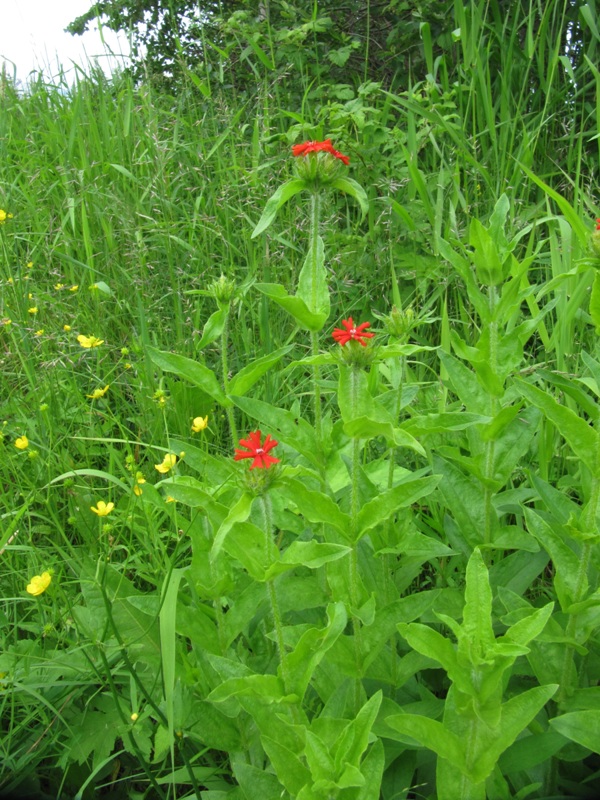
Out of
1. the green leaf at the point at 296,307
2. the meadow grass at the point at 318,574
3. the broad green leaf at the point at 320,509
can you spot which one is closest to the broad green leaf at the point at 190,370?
the meadow grass at the point at 318,574

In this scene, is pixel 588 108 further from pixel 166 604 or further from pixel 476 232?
pixel 166 604

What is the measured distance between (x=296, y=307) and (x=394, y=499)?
0.37 meters

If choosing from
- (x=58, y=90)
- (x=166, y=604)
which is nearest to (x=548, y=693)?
(x=166, y=604)

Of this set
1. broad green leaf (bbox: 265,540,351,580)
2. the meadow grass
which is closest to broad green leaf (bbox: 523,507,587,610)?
the meadow grass

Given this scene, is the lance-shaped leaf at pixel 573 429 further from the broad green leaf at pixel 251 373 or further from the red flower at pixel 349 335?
the broad green leaf at pixel 251 373

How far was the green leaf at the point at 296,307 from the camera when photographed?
123 cm

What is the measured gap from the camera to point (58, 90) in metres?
3.75

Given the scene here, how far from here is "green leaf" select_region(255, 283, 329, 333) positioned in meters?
1.23

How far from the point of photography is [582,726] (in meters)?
1.04

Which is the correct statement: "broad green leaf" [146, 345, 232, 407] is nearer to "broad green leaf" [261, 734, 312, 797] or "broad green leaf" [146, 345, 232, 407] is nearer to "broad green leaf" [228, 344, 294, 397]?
"broad green leaf" [228, 344, 294, 397]

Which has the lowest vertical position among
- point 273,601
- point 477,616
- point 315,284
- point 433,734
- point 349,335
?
point 433,734

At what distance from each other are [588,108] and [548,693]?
272cm

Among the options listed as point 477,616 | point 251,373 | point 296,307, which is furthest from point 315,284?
point 477,616

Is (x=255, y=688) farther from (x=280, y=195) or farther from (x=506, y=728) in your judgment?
(x=280, y=195)
